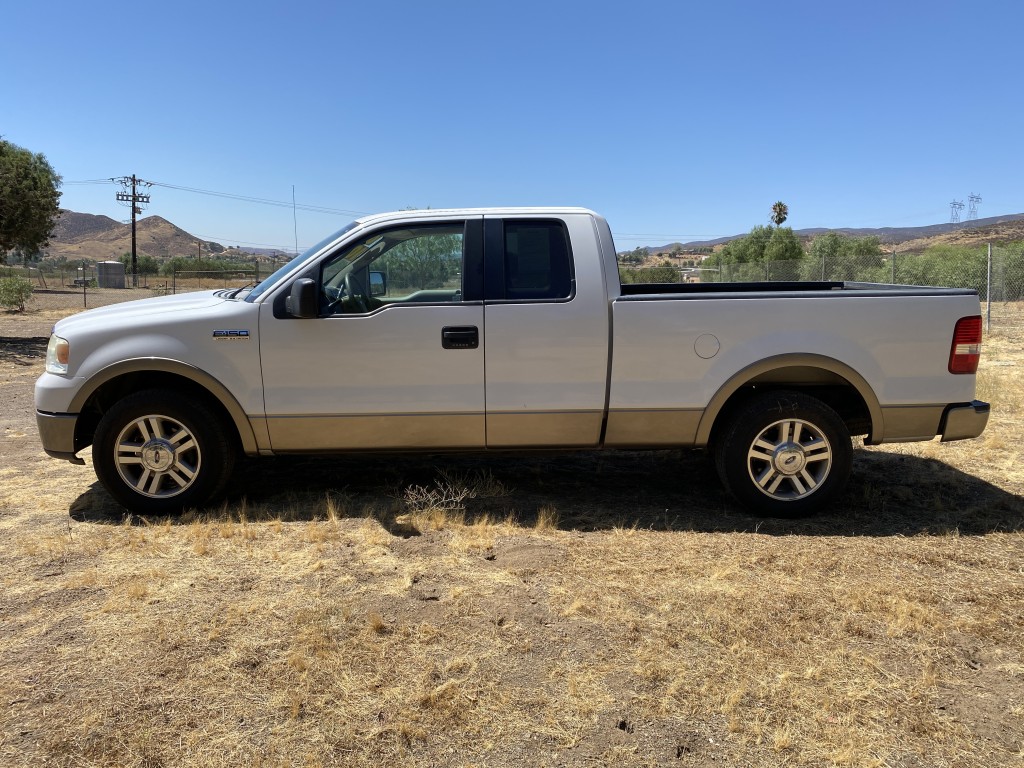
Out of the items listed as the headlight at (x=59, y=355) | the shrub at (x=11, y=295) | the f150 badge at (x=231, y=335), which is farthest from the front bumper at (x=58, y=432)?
the shrub at (x=11, y=295)

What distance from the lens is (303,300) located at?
14.9 ft

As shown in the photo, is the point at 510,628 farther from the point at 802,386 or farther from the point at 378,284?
the point at 802,386

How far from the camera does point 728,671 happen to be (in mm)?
3037

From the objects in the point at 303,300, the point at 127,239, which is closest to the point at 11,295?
the point at 303,300

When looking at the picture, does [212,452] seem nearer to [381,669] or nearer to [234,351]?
[234,351]

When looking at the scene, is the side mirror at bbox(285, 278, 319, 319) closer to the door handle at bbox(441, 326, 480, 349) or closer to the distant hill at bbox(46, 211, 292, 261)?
the door handle at bbox(441, 326, 480, 349)

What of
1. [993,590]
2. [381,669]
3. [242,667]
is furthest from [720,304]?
[242,667]

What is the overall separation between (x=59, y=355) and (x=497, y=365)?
2.85 m

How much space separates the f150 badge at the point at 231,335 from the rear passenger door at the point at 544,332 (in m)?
1.54

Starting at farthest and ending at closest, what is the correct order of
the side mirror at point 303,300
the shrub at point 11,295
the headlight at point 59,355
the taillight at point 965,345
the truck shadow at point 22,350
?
the shrub at point 11,295
the truck shadow at point 22,350
the headlight at point 59,355
the taillight at point 965,345
the side mirror at point 303,300

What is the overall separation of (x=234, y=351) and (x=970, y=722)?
425 centimetres

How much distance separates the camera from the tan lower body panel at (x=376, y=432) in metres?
4.79

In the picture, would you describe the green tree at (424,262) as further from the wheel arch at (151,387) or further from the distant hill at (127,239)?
the distant hill at (127,239)

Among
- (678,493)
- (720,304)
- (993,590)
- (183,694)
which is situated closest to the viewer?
(183,694)
